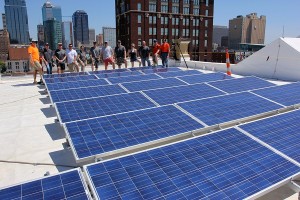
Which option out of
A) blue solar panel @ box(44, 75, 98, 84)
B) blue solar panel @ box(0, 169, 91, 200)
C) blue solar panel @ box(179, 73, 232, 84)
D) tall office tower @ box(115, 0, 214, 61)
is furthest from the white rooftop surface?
tall office tower @ box(115, 0, 214, 61)

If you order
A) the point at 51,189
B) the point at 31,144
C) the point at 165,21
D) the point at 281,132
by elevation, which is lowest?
the point at 31,144

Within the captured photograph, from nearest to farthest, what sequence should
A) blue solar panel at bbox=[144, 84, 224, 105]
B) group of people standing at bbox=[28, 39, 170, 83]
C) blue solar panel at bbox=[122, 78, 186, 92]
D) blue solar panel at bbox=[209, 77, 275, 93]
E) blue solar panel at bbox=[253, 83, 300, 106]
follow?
blue solar panel at bbox=[253, 83, 300, 106] < blue solar panel at bbox=[144, 84, 224, 105] < blue solar panel at bbox=[209, 77, 275, 93] < blue solar panel at bbox=[122, 78, 186, 92] < group of people standing at bbox=[28, 39, 170, 83]

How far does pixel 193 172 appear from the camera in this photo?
13.0 ft

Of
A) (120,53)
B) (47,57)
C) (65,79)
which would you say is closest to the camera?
(65,79)

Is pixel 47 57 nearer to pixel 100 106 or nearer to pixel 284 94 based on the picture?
pixel 100 106

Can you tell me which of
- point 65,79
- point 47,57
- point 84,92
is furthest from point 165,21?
point 84,92

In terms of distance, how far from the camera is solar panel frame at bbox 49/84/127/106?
8591mm

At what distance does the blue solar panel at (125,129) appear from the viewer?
4832mm

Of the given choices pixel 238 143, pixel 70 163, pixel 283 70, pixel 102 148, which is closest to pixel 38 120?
pixel 70 163

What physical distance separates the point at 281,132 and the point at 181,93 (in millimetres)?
4044

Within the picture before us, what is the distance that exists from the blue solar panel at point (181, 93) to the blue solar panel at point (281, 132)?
2.93 m

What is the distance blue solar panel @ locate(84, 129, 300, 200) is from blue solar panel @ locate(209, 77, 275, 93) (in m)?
5.29

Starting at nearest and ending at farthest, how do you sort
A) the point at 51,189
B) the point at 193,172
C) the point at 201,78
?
the point at 51,189
the point at 193,172
the point at 201,78

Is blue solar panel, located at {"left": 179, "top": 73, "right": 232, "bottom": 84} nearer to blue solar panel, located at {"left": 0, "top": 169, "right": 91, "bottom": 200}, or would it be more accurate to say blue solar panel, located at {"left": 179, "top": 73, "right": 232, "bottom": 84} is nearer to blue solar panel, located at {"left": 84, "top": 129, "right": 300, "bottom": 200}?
blue solar panel, located at {"left": 84, "top": 129, "right": 300, "bottom": 200}
